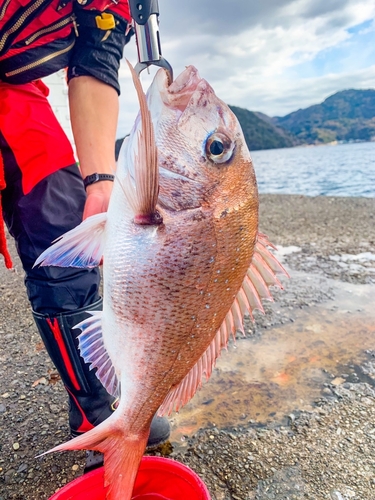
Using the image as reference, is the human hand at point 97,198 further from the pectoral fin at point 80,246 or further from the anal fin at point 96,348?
the anal fin at point 96,348

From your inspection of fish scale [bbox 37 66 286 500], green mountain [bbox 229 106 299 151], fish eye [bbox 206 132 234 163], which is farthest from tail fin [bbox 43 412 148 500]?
green mountain [bbox 229 106 299 151]

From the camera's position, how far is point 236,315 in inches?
60.4

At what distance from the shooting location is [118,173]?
1.35m

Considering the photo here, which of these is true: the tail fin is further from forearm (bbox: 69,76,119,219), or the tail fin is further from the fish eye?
forearm (bbox: 69,76,119,219)

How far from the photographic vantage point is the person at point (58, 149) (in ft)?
6.22

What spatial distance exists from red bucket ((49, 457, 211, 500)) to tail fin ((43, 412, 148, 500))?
400 millimetres

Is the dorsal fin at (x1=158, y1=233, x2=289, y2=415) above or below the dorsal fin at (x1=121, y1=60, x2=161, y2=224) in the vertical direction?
below

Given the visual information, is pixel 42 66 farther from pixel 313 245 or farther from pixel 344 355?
pixel 313 245

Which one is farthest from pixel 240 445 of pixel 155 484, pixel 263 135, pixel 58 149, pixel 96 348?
pixel 263 135

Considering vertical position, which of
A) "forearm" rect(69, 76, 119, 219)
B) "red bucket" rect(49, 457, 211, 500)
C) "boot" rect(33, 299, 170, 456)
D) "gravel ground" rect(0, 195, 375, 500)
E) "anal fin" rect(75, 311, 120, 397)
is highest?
"forearm" rect(69, 76, 119, 219)

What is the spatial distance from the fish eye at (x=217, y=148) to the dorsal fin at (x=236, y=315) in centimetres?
33

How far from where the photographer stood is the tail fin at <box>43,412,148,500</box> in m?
1.33

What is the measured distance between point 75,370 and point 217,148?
52.0 inches

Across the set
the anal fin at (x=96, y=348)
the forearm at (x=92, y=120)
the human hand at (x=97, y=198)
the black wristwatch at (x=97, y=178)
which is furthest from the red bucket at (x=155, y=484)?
the forearm at (x=92, y=120)
